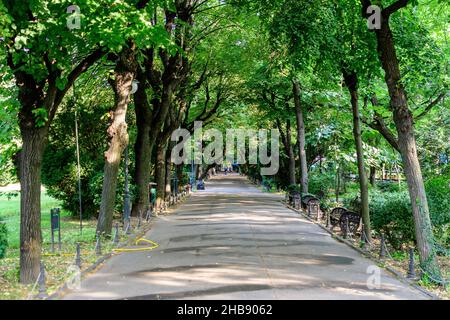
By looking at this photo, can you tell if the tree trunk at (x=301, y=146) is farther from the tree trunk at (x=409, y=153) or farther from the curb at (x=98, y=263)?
the tree trunk at (x=409, y=153)

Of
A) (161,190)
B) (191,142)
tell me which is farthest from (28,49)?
(191,142)

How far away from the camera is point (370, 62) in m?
15.2

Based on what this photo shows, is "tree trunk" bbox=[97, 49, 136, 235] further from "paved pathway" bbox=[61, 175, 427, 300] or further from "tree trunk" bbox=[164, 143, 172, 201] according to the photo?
"tree trunk" bbox=[164, 143, 172, 201]

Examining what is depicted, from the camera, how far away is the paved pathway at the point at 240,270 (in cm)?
891

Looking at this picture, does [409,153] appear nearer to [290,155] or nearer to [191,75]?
[191,75]

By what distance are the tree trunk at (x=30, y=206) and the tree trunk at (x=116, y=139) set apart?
5.27 meters

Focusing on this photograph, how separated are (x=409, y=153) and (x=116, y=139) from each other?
876 centimetres

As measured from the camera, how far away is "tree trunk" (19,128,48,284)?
→ 976 centimetres

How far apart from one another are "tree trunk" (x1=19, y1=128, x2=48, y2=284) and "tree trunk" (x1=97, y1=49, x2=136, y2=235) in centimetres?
527

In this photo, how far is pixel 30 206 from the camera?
32.3 feet

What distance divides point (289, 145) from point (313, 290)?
2802cm

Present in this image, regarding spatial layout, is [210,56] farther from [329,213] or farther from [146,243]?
[146,243]

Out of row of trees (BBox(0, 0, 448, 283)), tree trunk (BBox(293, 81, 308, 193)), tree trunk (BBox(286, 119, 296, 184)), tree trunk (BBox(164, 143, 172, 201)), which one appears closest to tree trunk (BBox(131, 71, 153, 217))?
row of trees (BBox(0, 0, 448, 283))

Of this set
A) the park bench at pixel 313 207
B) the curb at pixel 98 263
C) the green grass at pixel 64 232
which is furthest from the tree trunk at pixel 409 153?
the park bench at pixel 313 207
